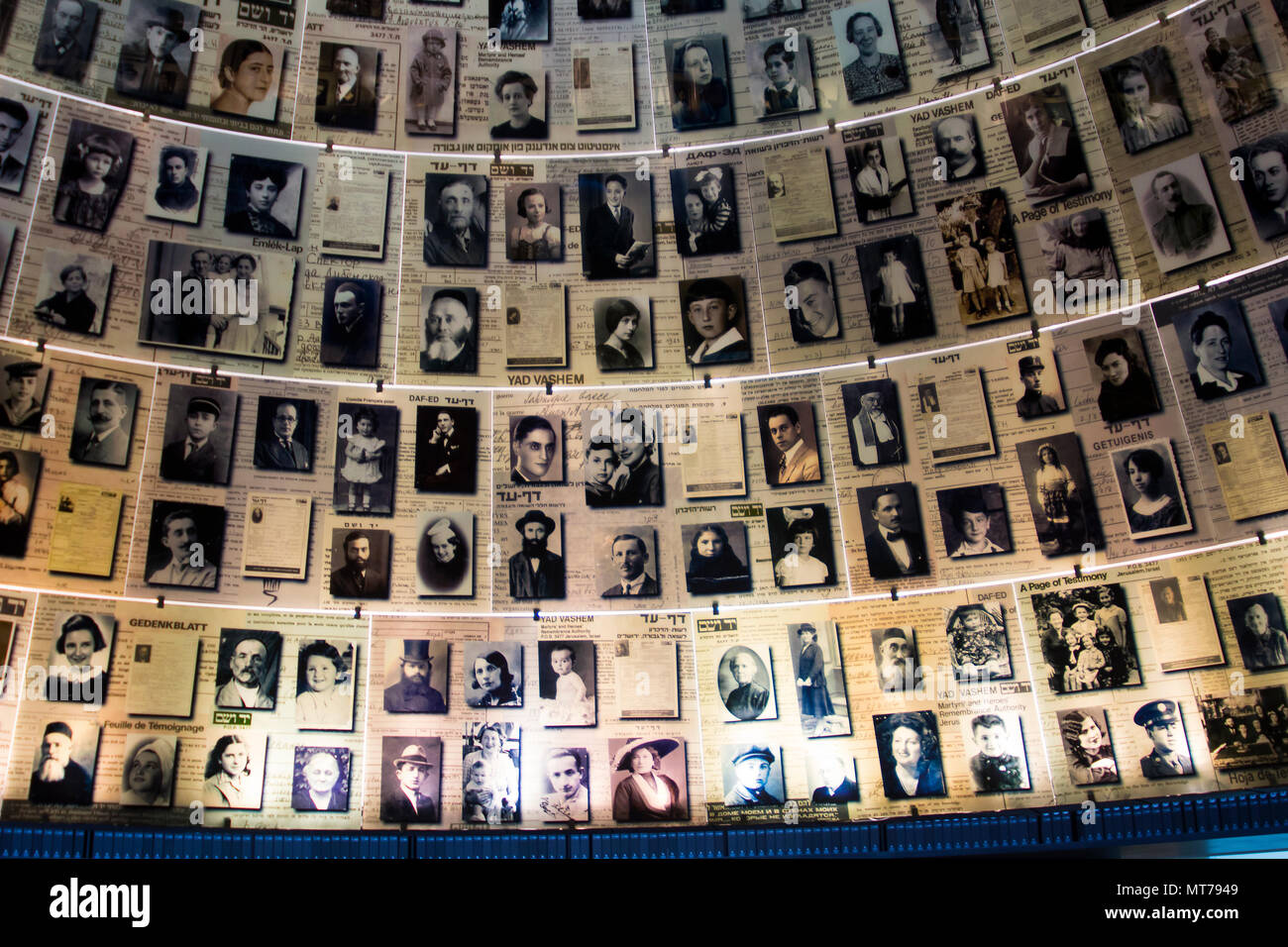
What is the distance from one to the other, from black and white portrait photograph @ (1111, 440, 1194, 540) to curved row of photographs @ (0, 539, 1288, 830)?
0.72 ft

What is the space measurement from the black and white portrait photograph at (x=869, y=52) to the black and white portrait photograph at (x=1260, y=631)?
4006 millimetres

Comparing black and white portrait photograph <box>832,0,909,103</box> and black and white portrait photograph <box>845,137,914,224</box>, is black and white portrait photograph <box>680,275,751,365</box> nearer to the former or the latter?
black and white portrait photograph <box>845,137,914,224</box>

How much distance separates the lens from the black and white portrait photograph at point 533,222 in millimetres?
6812

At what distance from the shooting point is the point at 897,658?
19.9 feet

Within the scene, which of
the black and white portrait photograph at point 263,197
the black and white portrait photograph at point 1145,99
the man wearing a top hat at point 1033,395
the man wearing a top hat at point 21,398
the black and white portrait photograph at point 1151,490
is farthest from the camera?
the black and white portrait photograph at point 263,197

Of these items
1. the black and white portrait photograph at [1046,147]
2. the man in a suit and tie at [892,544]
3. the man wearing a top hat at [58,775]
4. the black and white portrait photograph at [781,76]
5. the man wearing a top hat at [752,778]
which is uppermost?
the black and white portrait photograph at [781,76]

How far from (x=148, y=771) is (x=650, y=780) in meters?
3.05

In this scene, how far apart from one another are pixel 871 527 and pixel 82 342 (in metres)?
5.23

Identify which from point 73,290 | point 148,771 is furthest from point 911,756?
point 73,290

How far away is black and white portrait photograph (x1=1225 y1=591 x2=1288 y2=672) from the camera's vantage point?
5301mm

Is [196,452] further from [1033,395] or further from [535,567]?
[1033,395]

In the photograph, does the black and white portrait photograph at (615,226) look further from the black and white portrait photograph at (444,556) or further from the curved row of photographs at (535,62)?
the black and white portrait photograph at (444,556)

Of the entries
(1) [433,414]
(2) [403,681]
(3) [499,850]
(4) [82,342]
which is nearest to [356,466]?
(1) [433,414]

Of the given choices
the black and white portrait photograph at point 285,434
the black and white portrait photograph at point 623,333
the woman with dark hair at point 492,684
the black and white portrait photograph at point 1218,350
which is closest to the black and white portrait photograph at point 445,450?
the black and white portrait photograph at point 285,434
